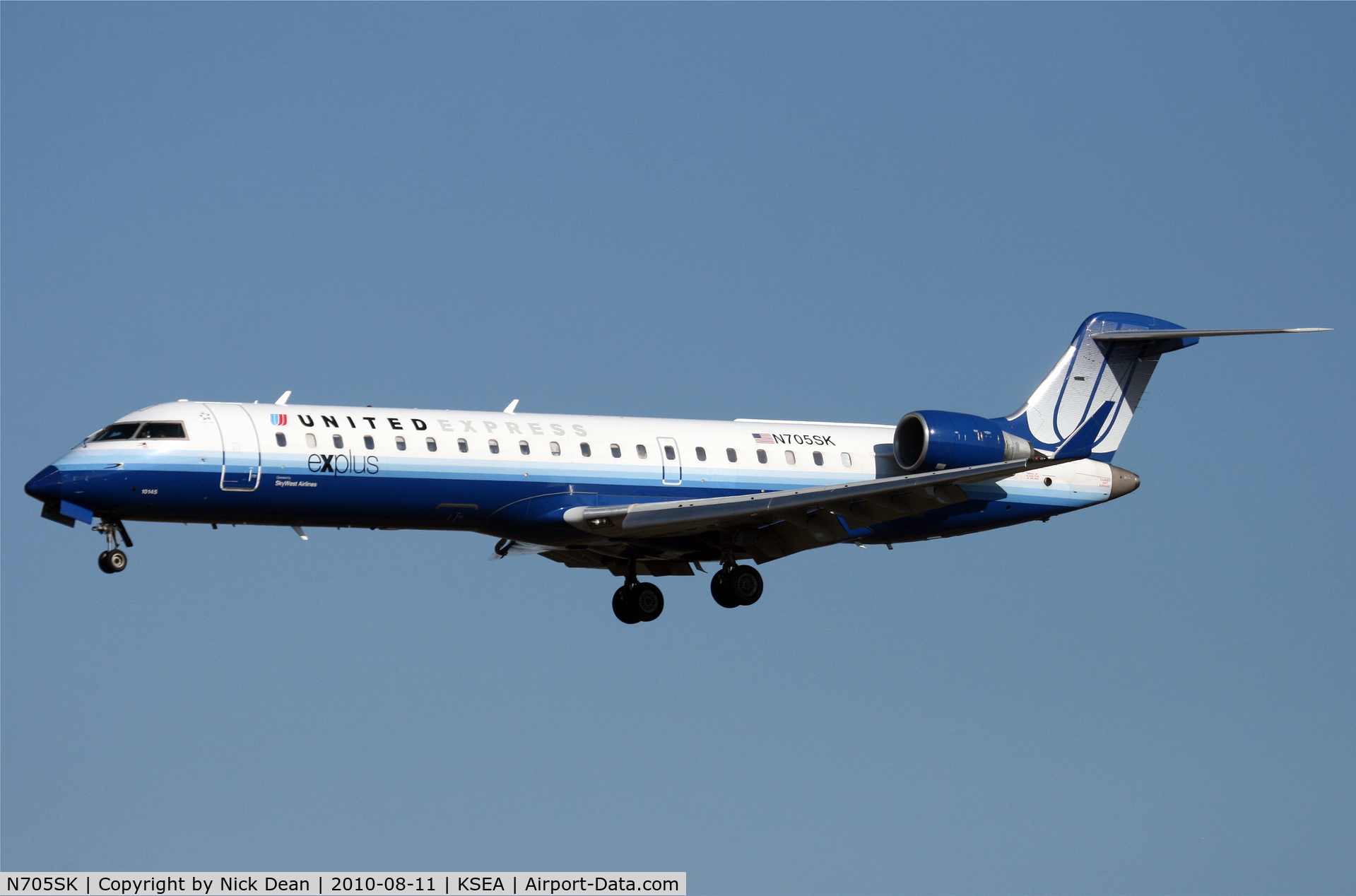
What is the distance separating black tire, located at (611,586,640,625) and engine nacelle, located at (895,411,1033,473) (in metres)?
5.94

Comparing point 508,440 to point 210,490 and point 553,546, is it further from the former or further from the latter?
point 210,490

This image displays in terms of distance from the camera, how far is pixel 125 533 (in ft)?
102

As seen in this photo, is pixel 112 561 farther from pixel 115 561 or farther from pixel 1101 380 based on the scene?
pixel 1101 380

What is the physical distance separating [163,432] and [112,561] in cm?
229

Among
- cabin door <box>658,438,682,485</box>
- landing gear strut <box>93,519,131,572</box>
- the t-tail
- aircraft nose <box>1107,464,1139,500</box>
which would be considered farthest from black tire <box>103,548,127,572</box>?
aircraft nose <box>1107,464,1139,500</box>

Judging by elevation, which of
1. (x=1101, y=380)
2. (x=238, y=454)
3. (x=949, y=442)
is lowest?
(x=238, y=454)

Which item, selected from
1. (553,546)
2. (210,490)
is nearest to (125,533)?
(210,490)

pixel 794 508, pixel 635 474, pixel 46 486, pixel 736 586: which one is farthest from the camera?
pixel 736 586

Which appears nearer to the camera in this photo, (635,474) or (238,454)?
(238,454)

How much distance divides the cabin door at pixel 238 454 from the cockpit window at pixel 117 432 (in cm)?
134

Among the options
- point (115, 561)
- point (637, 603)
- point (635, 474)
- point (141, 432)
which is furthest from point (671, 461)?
point (115, 561)

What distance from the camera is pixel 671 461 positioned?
34812mm

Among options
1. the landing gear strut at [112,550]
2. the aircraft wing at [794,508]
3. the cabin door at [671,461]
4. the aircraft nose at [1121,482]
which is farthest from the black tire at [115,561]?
the aircraft nose at [1121,482]

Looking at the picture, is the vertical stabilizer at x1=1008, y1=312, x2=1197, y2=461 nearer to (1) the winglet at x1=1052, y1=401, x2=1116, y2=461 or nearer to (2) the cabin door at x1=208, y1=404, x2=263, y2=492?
(1) the winglet at x1=1052, y1=401, x2=1116, y2=461
